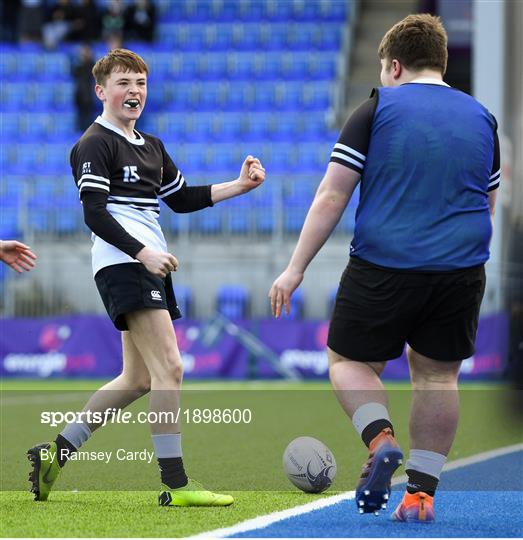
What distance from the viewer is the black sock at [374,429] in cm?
471

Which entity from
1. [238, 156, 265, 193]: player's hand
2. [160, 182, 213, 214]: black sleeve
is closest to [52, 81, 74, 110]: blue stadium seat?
[160, 182, 213, 214]: black sleeve

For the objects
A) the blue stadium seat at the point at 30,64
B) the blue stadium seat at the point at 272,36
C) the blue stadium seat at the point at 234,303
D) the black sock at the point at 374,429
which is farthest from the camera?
the blue stadium seat at the point at 30,64

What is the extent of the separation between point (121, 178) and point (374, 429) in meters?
1.60

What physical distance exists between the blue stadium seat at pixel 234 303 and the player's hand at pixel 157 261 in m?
12.3

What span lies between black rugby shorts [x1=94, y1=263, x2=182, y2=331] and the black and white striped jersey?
0.04m

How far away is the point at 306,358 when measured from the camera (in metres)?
16.8

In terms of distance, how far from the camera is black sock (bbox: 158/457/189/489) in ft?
17.9

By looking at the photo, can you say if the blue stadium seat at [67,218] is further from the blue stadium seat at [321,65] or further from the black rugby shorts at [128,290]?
the black rugby shorts at [128,290]

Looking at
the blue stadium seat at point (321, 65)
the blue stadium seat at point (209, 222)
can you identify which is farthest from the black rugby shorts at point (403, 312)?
the blue stadium seat at point (321, 65)

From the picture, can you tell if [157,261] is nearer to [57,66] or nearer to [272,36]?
[272,36]

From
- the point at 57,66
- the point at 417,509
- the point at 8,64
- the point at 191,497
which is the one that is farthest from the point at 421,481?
the point at 8,64

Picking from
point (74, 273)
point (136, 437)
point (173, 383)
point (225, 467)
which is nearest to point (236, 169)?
point (74, 273)

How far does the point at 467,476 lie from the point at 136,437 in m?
3.04

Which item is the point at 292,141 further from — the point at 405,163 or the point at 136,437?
the point at 405,163
